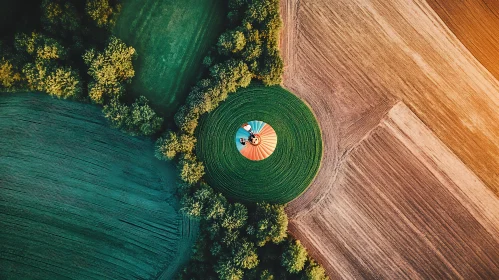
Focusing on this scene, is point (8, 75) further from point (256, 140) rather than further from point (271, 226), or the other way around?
point (271, 226)

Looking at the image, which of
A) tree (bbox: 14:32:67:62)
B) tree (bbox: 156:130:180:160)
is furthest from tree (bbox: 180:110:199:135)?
tree (bbox: 14:32:67:62)

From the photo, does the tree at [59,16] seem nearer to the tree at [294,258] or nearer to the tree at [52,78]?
the tree at [52,78]

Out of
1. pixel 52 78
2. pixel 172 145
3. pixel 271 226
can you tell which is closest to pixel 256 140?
pixel 172 145

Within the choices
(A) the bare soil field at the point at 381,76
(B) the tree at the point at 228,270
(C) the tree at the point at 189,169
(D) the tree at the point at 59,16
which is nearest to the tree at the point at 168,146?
(C) the tree at the point at 189,169

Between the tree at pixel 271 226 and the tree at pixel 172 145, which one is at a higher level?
the tree at pixel 172 145

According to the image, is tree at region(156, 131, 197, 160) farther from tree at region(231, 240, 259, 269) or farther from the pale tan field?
the pale tan field
